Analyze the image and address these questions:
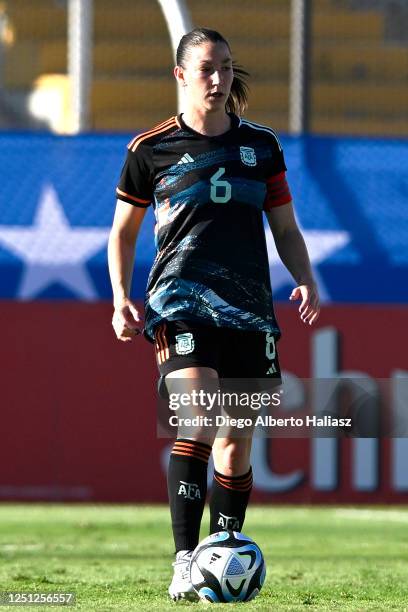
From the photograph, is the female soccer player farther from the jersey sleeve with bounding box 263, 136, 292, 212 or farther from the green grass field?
the green grass field

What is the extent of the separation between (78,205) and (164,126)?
5.62 metres

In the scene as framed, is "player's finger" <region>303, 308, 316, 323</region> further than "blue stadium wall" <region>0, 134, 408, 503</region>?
No

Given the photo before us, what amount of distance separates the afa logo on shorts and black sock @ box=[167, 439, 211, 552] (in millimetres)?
283

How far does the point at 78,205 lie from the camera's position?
33.4ft

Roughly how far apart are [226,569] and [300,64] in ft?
21.5

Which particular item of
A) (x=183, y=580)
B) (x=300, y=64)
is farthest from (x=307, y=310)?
(x=300, y=64)

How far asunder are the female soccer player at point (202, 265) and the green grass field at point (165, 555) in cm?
39

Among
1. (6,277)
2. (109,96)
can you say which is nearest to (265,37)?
(109,96)

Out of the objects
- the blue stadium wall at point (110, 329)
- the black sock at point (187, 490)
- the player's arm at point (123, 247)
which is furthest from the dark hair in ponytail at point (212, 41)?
the blue stadium wall at point (110, 329)

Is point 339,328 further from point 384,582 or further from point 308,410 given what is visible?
point 384,582

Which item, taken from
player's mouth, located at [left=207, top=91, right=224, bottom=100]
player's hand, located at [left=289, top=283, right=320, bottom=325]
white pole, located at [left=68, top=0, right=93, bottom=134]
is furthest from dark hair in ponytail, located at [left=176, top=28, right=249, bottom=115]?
white pole, located at [left=68, top=0, right=93, bottom=134]

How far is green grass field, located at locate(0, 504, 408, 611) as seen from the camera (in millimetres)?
4770

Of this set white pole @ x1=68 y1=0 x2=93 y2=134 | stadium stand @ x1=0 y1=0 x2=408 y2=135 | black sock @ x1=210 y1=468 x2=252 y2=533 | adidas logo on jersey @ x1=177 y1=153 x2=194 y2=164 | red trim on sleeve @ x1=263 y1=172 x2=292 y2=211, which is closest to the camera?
adidas logo on jersey @ x1=177 y1=153 x2=194 y2=164

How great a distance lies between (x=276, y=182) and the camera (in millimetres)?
4746
